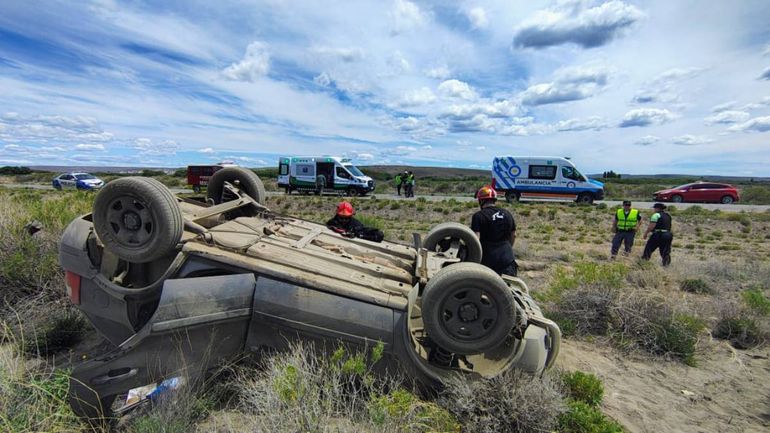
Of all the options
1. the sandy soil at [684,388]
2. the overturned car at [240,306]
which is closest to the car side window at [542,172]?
the sandy soil at [684,388]

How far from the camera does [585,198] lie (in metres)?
24.2

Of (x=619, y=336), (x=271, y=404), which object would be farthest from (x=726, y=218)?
(x=271, y=404)

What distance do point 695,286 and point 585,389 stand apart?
5.24m

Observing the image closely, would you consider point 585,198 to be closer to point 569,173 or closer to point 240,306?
point 569,173

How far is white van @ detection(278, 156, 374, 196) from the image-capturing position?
2731 centimetres

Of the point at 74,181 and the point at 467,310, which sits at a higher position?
the point at 467,310

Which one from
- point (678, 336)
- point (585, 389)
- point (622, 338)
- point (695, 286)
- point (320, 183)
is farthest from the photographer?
point (320, 183)

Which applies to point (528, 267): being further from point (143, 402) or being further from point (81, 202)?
point (81, 202)

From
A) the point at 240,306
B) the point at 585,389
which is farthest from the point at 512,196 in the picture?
the point at 240,306

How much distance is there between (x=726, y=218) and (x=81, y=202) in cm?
2369

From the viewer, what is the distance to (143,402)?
299 cm

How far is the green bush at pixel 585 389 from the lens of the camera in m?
3.70

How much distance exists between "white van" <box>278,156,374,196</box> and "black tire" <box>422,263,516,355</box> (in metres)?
24.4

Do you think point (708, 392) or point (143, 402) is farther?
point (708, 392)
